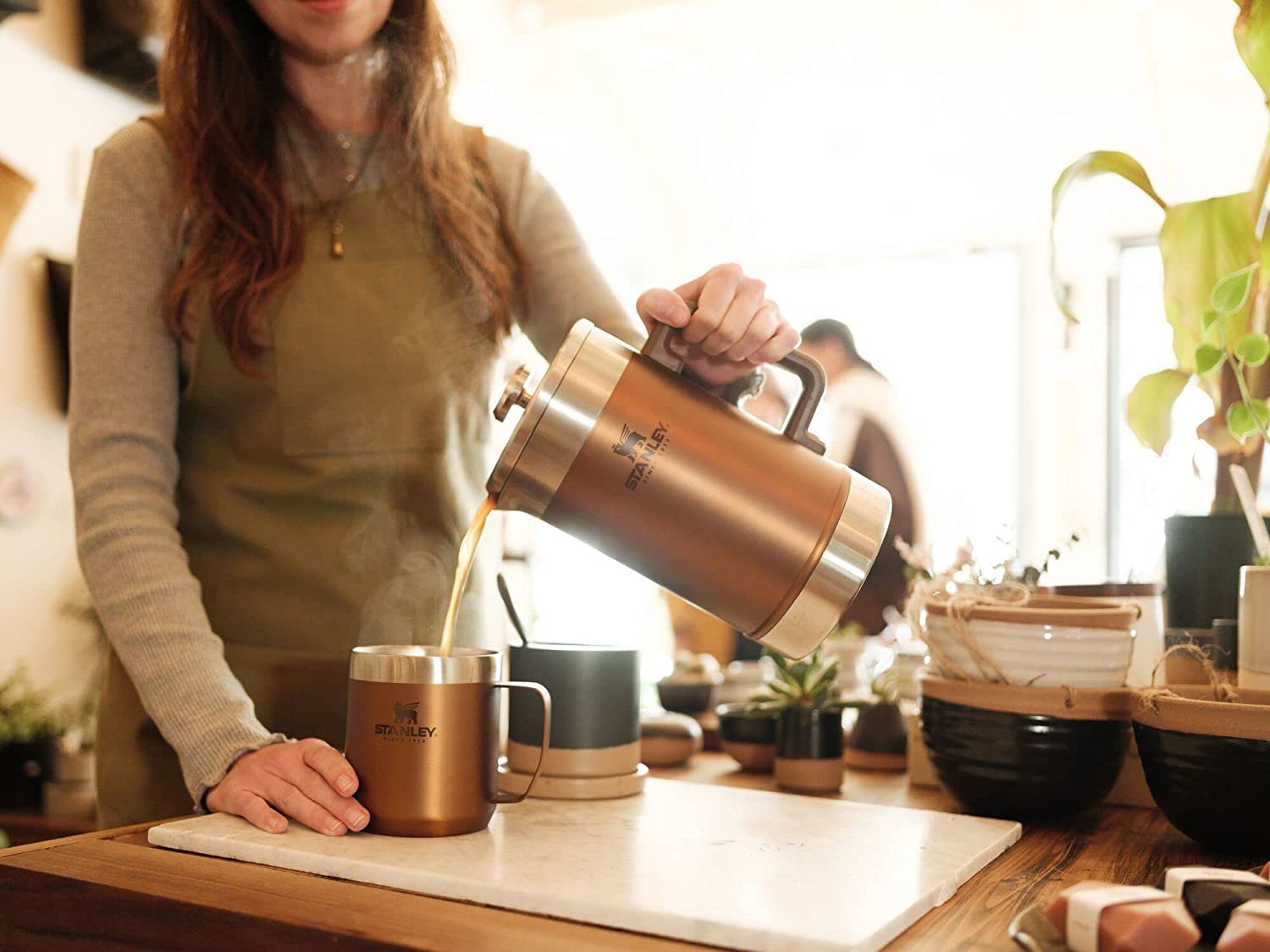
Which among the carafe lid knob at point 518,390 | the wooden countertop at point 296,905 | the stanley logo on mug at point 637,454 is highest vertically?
the carafe lid knob at point 518,390

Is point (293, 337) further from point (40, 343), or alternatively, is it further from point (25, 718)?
point (40, 343)

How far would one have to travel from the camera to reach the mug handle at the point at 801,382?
82 centimetres

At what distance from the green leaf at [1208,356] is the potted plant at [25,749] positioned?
7.39 ft

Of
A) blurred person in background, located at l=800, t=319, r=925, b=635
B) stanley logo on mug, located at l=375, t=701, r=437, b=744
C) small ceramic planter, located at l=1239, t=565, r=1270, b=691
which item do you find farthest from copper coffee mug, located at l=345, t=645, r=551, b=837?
blurred person in background, located at l=800, t=319, r=925, b=635

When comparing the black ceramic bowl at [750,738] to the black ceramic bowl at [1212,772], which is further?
the black ceramic bowl at [750,738]

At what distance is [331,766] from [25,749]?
184 cm

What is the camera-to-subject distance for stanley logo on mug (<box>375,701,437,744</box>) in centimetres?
75

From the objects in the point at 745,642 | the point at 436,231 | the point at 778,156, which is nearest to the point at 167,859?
the point at 436,231

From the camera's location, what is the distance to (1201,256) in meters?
1.05

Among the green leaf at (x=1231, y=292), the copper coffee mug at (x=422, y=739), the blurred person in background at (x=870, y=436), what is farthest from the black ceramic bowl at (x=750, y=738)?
the blurred person in background at (x=870, y=436)

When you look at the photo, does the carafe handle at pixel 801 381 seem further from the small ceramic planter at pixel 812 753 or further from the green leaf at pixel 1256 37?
the green leaf at pixel 1256 37

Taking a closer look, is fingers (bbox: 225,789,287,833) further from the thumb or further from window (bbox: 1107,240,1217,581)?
window (bbox: 1107,240,1217,581)

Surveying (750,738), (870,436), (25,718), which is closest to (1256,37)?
(750,738)

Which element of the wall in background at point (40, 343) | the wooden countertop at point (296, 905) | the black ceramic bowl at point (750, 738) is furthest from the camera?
the wall in background at point (40, 343)
